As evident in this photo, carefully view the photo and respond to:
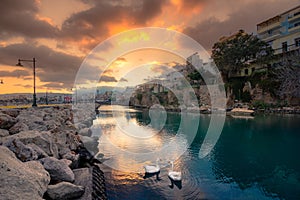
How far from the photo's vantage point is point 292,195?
696 centimetres

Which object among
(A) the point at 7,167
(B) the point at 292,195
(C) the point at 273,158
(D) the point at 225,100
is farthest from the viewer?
(D) the point at 225,100

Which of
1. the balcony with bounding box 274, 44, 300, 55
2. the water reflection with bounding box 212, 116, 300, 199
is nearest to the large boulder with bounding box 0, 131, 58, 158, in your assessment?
the water reflection with bounding box 212, 116, 300, 199

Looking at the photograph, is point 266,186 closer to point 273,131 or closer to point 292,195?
point 292,195

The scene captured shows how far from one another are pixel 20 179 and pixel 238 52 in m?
38.9

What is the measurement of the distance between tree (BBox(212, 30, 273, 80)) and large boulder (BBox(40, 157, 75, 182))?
123ft

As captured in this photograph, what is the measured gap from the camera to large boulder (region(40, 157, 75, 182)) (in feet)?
19.4

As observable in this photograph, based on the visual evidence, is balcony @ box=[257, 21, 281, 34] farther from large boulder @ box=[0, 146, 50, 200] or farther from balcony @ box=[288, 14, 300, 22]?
large boulder @ box=[0, 146, 50, 200]

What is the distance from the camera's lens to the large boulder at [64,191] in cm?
508

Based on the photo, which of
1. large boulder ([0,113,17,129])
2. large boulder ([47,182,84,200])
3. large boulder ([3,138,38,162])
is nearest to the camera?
large boulder ([47,182,84,200])

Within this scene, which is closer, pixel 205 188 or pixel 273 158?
pixel 205 188

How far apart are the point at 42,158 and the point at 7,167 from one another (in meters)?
1.93

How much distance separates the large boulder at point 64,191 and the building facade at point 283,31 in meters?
38.7

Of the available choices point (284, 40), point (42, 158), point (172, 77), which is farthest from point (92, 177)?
point (172, 77)

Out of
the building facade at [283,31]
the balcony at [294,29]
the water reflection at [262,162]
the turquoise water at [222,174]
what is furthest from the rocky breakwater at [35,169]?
the balcony at [294,29]
